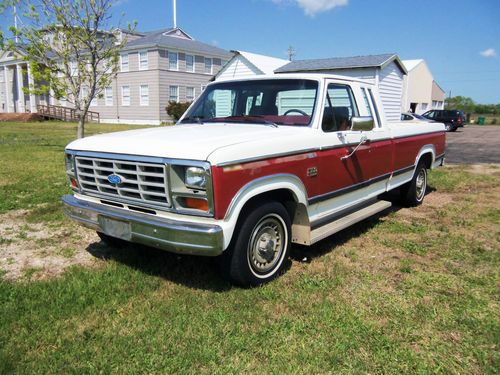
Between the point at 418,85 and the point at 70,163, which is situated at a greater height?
the point at 418,85

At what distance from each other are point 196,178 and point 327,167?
66.1 inches

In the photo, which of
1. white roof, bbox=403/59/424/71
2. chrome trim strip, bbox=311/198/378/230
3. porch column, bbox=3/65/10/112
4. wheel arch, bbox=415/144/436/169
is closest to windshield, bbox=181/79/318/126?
chrome trim strip, bbox=311/198/378/230

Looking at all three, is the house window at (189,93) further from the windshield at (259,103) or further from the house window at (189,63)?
the windshield at (259,103)

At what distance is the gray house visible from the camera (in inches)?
1234

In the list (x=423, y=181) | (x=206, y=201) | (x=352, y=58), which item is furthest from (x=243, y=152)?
(x=352, y=58)

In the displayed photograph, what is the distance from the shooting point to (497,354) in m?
3.01

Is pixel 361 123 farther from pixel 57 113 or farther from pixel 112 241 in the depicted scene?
pixel 57 113

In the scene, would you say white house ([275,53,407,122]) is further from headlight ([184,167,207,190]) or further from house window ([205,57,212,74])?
headlight ([184,167,207,190])

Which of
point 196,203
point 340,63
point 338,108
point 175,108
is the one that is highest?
point 340,63

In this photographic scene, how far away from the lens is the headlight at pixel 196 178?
327 centimetres

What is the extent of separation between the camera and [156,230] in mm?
3424

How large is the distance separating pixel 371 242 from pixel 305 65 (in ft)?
58.0

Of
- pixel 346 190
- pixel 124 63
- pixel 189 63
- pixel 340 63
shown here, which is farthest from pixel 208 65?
pixel 346 190

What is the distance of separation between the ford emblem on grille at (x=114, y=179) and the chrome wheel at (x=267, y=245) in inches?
49.0
